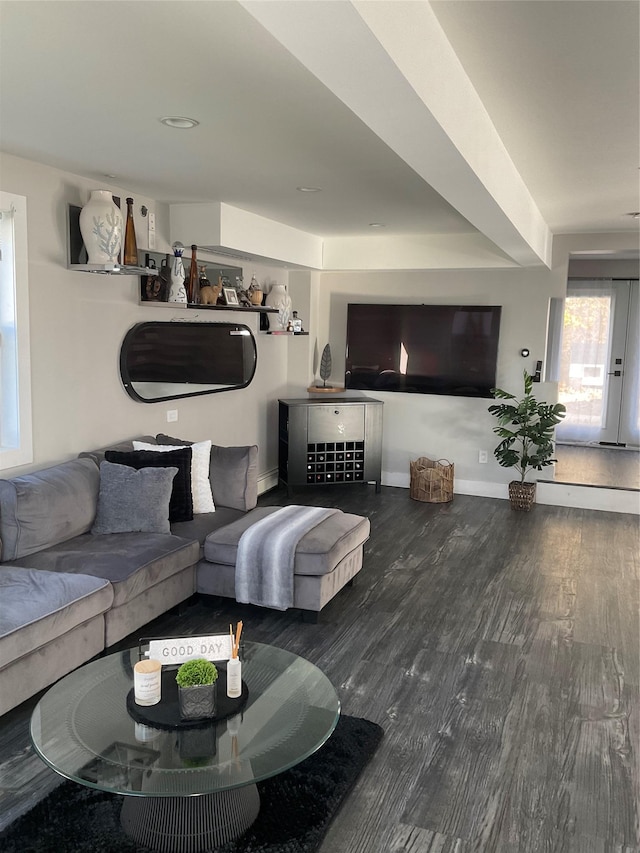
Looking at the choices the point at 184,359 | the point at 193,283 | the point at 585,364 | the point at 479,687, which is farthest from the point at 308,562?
the point at 585,364

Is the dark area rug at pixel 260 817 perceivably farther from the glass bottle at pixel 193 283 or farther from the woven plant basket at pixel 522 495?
the woven plant basket at pixel 522 495

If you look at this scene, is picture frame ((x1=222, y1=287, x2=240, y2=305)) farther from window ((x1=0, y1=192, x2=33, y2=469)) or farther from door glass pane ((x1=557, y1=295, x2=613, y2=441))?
door glass pane ((x1=557, y1=295, x2=613, y2=441))

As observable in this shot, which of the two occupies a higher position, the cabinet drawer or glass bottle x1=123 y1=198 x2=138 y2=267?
glass bottle x1=123 y1=198 x2=138 y2=267

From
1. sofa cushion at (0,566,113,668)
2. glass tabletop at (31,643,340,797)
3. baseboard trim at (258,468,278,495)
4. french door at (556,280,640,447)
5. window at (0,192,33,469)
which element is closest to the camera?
glass tabletop at (31,643,340,797)

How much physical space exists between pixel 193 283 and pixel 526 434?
10.4 feet

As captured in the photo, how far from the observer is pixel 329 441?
6.55 metres

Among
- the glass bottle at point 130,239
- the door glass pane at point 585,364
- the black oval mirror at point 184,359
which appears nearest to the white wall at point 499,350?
the black oval mirror at point 184,359

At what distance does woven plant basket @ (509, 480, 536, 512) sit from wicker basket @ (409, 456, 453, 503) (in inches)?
22.6

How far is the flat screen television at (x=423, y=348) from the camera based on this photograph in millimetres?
6609

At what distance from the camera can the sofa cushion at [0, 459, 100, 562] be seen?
337 cm

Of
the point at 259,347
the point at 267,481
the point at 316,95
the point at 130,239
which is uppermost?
the point at 316,95

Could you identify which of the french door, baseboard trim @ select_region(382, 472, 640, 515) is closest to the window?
baseboard trim @ select_region(382, 472, 640, 515)

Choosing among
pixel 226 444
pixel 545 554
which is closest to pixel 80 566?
pixel 226 444

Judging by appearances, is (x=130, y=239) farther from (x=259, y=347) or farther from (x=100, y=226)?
(x=259, y=347)
